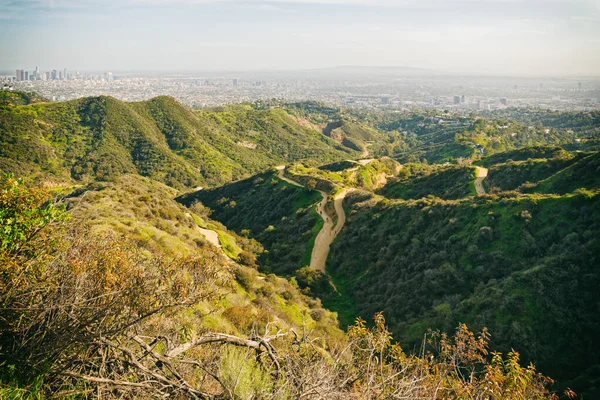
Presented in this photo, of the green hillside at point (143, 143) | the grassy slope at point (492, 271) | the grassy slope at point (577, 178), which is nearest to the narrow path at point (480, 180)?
the grassy slope at point (577, 178)

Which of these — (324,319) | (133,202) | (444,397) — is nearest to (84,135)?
(133,202)

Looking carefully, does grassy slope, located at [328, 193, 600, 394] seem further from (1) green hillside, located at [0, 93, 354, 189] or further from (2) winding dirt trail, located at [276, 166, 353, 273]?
(1) green hillside, located at [0, 93, 354, 189]

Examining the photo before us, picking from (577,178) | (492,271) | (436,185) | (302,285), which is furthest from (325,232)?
(577,178)

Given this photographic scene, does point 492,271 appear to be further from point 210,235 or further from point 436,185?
point 210,235

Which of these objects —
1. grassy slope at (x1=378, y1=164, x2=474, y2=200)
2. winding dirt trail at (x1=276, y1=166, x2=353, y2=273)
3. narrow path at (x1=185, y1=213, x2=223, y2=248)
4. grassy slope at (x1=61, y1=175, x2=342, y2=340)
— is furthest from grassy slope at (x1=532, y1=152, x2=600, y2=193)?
narrow path at (x1=185, y1=213, x2=223, y2=248)

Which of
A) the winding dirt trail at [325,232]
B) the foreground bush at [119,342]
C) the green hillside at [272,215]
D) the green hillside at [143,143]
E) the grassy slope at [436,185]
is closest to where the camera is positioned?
the foreground bush at [119,342]

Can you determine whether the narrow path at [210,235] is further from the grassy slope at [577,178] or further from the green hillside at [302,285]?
the grassy slope at [577,178]
